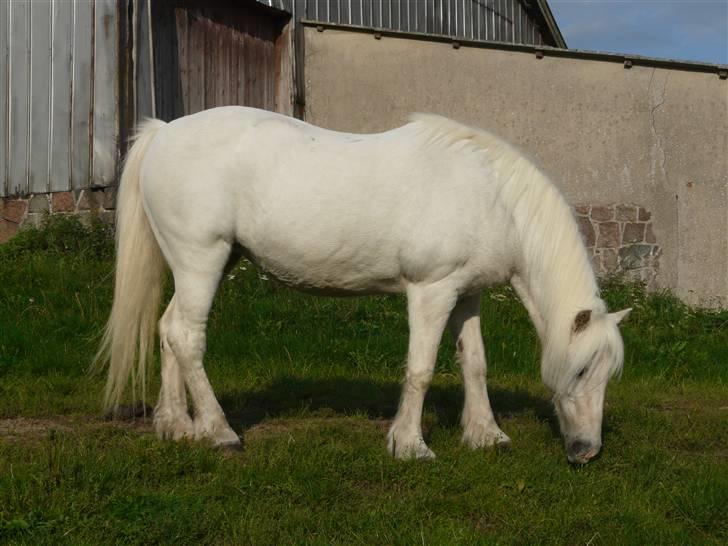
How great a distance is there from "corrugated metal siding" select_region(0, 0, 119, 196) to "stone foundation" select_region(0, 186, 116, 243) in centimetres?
9

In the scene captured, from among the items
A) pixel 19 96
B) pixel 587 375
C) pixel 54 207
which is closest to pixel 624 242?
pixel 54 207

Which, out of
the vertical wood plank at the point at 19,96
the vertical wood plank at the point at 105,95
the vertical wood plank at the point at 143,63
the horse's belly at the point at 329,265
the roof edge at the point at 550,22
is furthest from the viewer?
the roof edge at the point at 550,22

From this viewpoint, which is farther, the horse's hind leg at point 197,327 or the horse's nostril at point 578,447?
the horse's hind leg at point 197,327

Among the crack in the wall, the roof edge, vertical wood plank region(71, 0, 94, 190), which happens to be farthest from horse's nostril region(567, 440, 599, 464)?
the roof edge

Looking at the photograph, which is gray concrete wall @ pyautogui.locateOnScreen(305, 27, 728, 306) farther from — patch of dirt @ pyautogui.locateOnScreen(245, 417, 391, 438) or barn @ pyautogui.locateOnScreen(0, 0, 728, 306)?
patch of dirt @ pyautogui.locateOnScreen(245, 417, 391, 438)

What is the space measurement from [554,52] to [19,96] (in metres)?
6.24

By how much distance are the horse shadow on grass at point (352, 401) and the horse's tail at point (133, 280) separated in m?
0.76

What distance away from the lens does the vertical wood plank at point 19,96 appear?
34.5ft

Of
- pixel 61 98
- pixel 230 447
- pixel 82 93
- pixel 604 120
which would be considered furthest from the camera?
pixel 604 120

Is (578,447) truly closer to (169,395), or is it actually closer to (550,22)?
(169,395)

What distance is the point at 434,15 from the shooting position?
1708 centimetres

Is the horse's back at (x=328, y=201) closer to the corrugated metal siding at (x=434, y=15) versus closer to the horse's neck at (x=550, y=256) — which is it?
the horse's neck at (x=550, y=256)

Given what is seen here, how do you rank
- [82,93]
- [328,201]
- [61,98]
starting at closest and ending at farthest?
1. [328,201]
2. [82,93]
3. [61,98]

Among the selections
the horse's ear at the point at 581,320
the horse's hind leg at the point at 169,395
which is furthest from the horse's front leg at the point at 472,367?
the horse's hind leg at the point at 169,395
